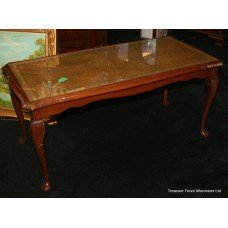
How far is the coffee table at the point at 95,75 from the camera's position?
234 centimetres

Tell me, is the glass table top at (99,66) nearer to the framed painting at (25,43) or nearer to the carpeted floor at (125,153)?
the framed painting at (25,43)

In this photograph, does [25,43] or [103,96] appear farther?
[25,43]

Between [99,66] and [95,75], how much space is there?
0.65 feet

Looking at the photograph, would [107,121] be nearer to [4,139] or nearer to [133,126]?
[133,126]

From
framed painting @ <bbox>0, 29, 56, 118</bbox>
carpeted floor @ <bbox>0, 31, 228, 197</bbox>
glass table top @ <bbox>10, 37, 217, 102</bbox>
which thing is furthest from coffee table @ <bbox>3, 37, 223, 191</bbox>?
framed painting @ <bbox>0, 29, 56, 118</bbox>

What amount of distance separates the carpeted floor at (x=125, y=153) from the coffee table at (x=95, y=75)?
24 centimetres

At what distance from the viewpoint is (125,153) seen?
315cm

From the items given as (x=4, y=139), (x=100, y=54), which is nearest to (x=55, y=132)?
(x=4, y=139)

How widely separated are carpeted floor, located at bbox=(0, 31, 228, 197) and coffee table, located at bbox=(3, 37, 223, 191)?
0.24 meters

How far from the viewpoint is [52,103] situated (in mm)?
2260

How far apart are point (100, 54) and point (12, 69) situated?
2.84 ft

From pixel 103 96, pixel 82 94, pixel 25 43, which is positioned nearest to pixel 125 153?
pixel 103 96

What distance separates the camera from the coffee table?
234 cm

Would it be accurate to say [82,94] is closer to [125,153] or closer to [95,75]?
[95,75]
